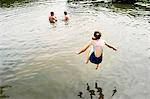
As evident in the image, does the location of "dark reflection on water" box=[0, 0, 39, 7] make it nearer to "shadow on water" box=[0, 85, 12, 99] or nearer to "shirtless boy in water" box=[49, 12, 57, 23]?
"shirtless boy in water" box=[49, 12, 57, 23]

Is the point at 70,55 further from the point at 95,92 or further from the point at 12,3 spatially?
the point at 12,3

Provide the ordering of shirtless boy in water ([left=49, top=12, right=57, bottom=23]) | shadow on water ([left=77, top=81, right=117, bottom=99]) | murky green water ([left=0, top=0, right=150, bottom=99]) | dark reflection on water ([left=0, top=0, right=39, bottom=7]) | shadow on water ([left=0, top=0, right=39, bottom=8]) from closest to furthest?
shadow on water ([left=77, top=81, right=117, bottom=99]), murky green water ([left=0, top=0, right=150, bottom=99]), shirtless boy in water ([left=49, top=12, right=57, bottom=23]), shadow on water ([left=0, top=0, right=39, bottom=8]), dark reflection on water ([left=0, top=0, right=39, bottom=7])

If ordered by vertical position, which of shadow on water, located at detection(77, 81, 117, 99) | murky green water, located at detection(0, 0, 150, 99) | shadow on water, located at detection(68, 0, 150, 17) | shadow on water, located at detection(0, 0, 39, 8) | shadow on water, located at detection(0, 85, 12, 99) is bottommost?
shadow on water, located at detection(77, 81, 117, 99)

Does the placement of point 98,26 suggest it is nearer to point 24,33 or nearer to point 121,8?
point 24,33

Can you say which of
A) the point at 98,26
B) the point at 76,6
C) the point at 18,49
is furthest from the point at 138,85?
the point at 76,6

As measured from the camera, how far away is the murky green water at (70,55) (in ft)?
46.5

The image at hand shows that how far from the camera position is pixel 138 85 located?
14.3 meters

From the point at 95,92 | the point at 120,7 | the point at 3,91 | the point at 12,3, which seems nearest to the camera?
the point at 95,92

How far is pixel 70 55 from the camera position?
19.0 m

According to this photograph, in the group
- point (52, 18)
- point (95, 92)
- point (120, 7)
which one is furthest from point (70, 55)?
point (120, 7)

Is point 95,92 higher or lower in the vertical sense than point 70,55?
lower

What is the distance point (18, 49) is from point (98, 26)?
27.0ft

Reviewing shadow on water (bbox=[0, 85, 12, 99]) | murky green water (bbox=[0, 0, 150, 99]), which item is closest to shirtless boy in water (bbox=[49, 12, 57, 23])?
murky green water (bbox=[0, 0, 150, 99])

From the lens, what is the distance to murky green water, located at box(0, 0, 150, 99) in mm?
14164
